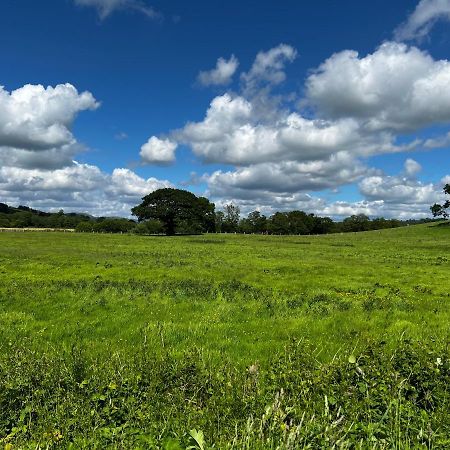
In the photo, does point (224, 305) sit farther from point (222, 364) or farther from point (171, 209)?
point (171, 209)

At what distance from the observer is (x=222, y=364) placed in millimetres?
9273

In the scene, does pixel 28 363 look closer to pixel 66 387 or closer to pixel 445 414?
pixel 66 387

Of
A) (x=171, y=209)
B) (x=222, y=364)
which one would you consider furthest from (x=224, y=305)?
(x=171, y=209)

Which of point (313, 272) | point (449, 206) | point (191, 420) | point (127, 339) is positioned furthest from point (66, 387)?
point (449, 206)

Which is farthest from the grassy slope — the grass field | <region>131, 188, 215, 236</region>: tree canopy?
<region>131, 188, 215, 236</region>: tree canopy

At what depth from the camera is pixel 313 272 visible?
91.8 ft

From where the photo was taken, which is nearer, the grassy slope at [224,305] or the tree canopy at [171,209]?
the grassy slope at [224,305]

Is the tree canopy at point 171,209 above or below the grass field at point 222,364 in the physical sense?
above

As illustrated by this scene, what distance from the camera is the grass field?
6.06 m

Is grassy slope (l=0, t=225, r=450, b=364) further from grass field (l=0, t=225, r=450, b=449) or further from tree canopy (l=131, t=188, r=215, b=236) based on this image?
tree canopy (l=131, t=188, r=215, b=236)

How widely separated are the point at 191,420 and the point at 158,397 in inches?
45.8

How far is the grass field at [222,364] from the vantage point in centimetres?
606

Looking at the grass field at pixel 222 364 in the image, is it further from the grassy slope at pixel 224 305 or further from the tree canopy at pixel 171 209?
the tree canopy at pixel 171 209

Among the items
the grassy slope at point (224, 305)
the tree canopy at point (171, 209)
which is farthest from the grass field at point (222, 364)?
the tree canopy at point (171, 209)
